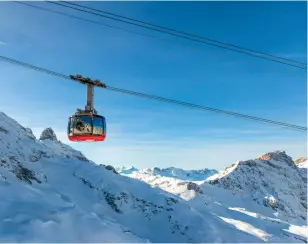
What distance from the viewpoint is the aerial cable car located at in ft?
64.2

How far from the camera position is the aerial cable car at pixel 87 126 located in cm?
1958

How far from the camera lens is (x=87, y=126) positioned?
2011 cm

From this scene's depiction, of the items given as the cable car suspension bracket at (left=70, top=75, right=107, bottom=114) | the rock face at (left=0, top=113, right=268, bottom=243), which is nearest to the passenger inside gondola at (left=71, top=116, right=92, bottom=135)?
the cable car suspension bracket at (left=70, top=75, right=107, bottom=114)

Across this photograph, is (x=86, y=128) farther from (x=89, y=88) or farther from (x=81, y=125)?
(x=89, y=88)

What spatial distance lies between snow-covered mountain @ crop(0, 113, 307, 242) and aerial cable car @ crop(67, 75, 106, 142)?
6118 centimetres

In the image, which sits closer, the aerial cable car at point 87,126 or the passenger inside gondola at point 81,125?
the aerial cable car at point 87,126

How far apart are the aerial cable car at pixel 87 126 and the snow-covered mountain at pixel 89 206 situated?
61178 millimetres

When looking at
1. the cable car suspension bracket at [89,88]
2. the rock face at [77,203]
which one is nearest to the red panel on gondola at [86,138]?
the cable car suspension bracket at [89,88]

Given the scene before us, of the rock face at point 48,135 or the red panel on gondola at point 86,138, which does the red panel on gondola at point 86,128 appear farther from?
the rock face at point 48,135

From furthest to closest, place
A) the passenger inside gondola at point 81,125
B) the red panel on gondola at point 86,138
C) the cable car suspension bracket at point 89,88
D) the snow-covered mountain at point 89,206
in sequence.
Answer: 1. the snow-covered mountain at point 89,206
2. the red panel on gondola at point 86,138
3. the passenger inside gondola at point 81,125
4. the cable car suspension bracket at point 89,88

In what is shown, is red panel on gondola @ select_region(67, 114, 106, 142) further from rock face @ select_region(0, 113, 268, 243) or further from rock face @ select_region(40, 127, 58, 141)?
rock face @ select_region(40, 127, 58, 141)

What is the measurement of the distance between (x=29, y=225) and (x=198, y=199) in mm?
127987

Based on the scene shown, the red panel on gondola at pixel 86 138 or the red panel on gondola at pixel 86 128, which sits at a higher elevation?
the red panel on gondola at pixel 86 128

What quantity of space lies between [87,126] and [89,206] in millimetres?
114130
